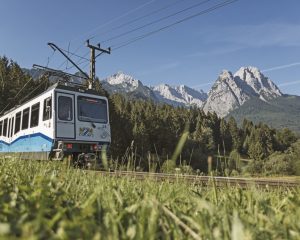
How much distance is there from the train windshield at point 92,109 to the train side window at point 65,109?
46 centimetres

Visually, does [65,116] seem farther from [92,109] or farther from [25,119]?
[25,119]

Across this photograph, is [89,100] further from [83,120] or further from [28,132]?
[28,132]

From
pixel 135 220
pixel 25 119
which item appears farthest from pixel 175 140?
pixel 135 220

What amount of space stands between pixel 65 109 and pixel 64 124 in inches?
24.2

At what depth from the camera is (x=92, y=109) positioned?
16.8 meters

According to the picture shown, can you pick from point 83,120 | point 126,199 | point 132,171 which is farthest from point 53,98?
point 126,199

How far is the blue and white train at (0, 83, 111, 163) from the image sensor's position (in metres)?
15.3

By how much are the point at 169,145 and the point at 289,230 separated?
306 feet

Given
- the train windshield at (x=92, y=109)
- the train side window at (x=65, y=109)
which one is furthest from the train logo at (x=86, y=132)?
the train side window at (x=65, y=109)

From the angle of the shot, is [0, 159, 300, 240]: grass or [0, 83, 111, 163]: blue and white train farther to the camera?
[0, 83, 111, 163]: blue and white train

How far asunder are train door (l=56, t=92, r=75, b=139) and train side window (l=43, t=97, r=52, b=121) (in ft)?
0.87

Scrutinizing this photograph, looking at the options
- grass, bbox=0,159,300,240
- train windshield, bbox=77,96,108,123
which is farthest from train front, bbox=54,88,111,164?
grass, bbox=0,159,300,240

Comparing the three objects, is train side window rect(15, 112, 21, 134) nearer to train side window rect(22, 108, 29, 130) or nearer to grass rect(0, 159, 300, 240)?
train side window rect(22, 108, 29, 130)

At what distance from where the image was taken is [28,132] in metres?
17.0
